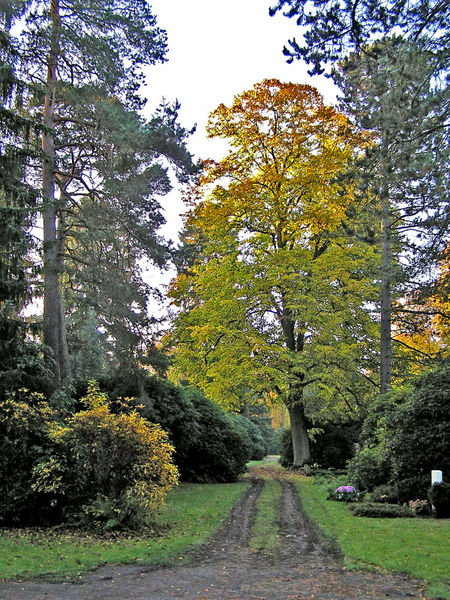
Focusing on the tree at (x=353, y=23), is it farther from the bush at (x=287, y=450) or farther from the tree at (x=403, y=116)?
the bush at (x=287, y=450)

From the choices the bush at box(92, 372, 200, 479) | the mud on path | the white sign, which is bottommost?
the mud on path

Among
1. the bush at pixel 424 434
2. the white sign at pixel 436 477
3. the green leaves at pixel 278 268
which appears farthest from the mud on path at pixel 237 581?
the green leaves at pixel 278 268

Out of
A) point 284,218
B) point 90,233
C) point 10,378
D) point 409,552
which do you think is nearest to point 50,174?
point 90,233

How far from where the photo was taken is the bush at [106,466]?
9453mm

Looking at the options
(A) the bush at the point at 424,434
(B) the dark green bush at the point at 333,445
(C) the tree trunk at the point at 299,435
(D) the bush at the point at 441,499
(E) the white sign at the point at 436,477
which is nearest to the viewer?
(D) the bush at the point at 441,499

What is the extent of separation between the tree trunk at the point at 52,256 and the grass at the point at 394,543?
7538 millimetres

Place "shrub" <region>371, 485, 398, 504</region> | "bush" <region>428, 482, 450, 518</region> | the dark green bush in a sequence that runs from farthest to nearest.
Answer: the dark green bush → "shrub" <region>371, 485, 398, 504</region> → "bush" <region>428, 482, 450, 518</region>

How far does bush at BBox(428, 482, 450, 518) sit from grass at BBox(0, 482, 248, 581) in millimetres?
4249

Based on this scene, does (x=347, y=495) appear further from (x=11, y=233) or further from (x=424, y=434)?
(x=11, y=233)

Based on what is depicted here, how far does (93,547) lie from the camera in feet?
25.5

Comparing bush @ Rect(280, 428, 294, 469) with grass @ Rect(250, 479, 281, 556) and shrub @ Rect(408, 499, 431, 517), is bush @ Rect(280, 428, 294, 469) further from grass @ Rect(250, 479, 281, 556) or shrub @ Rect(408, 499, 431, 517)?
shrub @ Rect(408, 499, 431, 517)

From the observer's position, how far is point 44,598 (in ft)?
16.8

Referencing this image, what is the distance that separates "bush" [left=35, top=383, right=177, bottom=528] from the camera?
9.45 metres

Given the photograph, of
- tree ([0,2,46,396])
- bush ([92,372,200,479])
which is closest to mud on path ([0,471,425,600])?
tree ([0,2,46,396])
